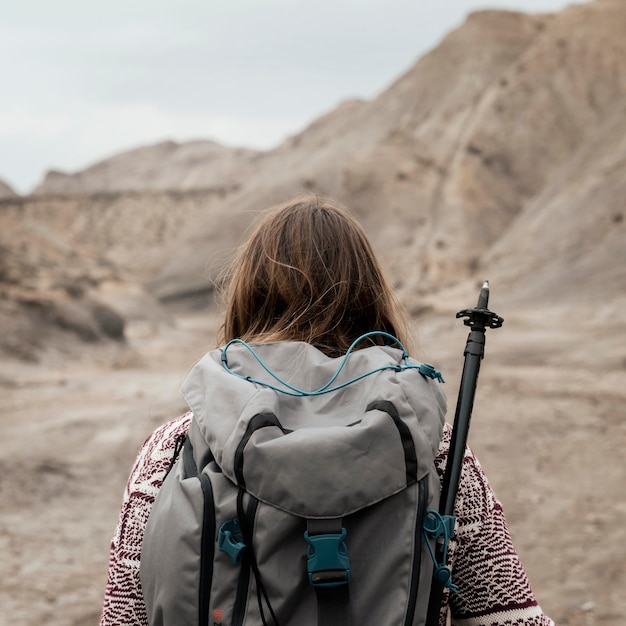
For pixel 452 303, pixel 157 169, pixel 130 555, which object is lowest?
pixel 452 303

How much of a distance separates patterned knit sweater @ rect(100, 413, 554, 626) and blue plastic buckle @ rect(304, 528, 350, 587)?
28 centimetres

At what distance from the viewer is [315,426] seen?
4.22ft

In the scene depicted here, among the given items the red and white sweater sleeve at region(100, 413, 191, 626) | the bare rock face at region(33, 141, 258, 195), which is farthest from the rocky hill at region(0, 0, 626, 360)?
the bare rock face at region(33, 141, 258, 195)

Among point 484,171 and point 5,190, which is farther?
point 5,190

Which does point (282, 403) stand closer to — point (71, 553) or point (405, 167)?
point (71, 553)

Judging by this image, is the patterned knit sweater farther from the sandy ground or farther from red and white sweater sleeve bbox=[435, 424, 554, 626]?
the sandy ground

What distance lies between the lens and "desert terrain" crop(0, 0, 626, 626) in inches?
233

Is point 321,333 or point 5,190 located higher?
point 5,190

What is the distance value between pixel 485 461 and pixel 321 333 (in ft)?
21.8

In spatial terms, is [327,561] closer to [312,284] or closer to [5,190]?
[312,284]

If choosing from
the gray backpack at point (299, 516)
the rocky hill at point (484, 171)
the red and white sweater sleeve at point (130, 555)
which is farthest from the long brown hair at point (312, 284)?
the rocky hill at point (484, 171)

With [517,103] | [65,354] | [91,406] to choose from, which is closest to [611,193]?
[517,103]

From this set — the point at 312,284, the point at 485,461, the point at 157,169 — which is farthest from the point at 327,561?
the point at 157,169

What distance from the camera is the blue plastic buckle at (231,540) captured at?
4.05ft
